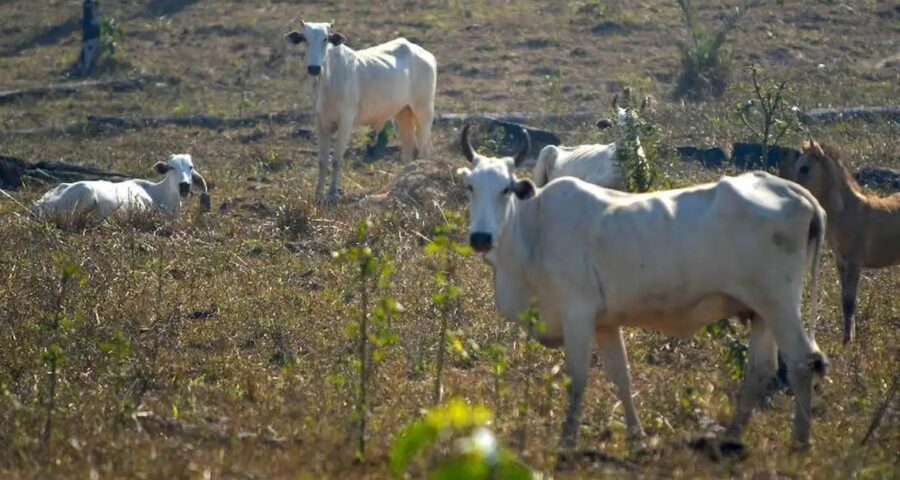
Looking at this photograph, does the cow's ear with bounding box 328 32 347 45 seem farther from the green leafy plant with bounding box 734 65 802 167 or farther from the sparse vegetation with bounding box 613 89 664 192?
the sparse vegetation with bounding box 613 89 664 192

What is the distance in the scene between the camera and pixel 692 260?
7746 millimetres

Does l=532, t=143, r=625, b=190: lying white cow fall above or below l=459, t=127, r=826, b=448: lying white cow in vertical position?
below

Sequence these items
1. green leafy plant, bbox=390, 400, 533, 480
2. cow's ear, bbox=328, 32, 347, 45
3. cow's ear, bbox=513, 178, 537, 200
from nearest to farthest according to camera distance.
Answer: green leafy plant, bbox=390, 400, 533, 480, cow's ear, bbox=513, 178, 537, 200, cow's ear, bbox=328, 32, 347, 45

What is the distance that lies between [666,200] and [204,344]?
337cm

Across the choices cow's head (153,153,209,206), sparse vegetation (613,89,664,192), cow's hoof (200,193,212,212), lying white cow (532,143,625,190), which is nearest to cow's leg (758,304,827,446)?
sparse vegetation (613,89,664,192)

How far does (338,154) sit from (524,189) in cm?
822

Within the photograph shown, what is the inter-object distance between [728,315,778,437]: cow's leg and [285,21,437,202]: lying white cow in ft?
25.9

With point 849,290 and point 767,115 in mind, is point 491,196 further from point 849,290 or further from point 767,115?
point 767,115

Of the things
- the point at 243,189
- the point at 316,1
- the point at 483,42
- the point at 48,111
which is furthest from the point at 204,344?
the point at 316,1

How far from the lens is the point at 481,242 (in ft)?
26.2

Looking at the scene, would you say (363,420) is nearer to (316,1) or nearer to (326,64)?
(326,64)

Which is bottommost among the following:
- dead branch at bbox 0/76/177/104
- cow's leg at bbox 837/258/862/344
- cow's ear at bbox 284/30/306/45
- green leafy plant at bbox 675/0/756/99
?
dead branch at bbox 0/76/177/104

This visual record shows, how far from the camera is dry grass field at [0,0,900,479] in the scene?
7.02 m

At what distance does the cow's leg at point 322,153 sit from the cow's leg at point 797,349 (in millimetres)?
8076
